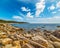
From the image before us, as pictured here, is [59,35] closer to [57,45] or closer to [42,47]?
[57,45]

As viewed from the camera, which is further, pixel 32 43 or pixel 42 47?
pixel 32 43

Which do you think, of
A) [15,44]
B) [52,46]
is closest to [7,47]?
[15,44]

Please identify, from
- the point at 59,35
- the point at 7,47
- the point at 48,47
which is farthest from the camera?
the point at 59,35

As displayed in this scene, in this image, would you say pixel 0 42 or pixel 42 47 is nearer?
pixel 42 47

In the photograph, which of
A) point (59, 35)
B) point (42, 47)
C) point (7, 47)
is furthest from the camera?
point (59, 35)

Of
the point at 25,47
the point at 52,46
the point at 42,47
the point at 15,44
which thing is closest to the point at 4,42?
the point at 15,44

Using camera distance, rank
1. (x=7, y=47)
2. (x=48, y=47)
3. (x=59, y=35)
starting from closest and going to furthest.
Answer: (x=7, y=47) → (x=48, y=47) → (x=59, y=35)

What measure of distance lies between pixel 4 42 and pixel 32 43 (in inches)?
64.0

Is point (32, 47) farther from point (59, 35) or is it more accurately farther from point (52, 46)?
point (59, 35)

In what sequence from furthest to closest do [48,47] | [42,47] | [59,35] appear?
1. [59,35]
2. [48,47]
3. [42,47]

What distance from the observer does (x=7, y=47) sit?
6555mm

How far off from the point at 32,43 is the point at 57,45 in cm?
149

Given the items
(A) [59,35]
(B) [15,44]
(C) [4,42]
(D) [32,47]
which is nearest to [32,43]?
(D) [32,47]

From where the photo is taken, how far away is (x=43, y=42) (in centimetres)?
766
